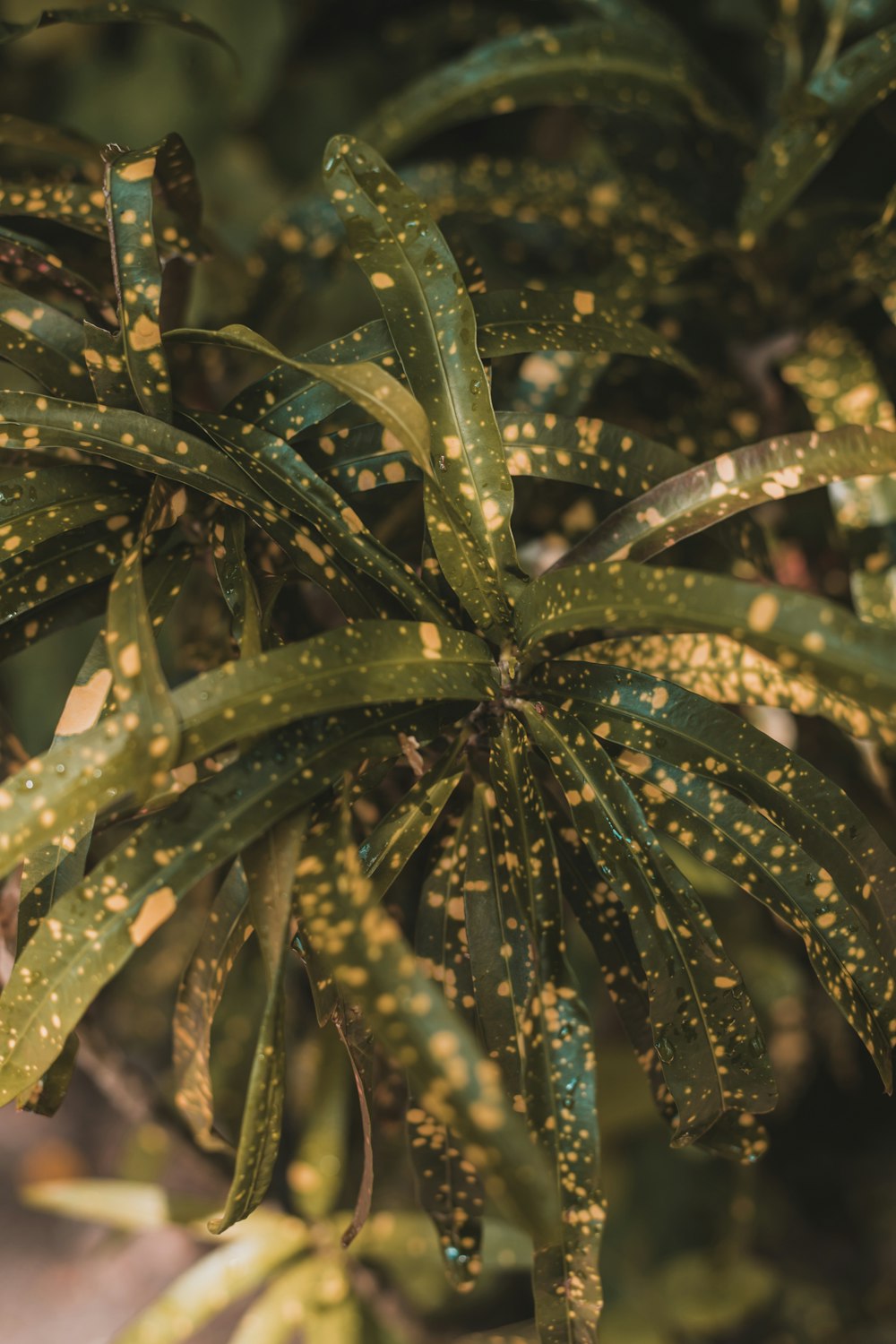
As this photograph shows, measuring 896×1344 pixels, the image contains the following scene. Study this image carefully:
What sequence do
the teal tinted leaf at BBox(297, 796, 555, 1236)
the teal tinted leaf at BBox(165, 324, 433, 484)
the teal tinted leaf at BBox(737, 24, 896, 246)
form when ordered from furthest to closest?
the teal tinted leaf at BBox(737, 24, 896, 246)
the teal tinted leaf at BBox(165, 324, 433, 484)
the teal tinted leaf at BBox(297, 796, 555, 1236)

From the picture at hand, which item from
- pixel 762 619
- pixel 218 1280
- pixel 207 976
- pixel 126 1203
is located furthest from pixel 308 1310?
pixel 762 619

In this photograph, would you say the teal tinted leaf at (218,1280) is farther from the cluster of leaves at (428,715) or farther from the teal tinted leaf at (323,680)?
the teal tinted leaf at (323,680)

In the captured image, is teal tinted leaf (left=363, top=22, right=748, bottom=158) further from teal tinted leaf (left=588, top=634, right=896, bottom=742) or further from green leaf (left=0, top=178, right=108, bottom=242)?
teal tinted leaf (left=588, top=634, right=896, bottom=742)

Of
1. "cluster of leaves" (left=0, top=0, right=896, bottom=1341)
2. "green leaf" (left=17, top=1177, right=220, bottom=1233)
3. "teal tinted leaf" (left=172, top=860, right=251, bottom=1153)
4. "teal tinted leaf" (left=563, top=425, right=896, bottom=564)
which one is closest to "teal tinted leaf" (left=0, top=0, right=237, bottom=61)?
"cluster of leaves" (left=0, top=0, right=896, bottom=1341)

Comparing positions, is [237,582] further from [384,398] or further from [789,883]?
[789,883]

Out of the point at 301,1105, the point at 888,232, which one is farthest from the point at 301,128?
the point at 301,1105

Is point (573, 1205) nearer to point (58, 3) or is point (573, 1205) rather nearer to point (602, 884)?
point (602, 884)
